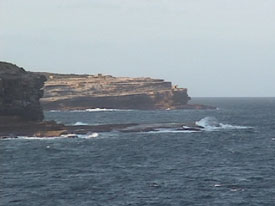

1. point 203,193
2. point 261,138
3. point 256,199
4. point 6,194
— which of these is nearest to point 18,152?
point 6,194

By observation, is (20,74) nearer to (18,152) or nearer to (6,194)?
(18,152)

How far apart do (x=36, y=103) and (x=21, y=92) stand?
4200mm

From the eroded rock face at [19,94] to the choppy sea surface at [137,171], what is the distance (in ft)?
41.3

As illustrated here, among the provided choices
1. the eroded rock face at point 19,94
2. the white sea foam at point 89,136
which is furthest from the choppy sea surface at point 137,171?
the eroded rock face at point 19,94

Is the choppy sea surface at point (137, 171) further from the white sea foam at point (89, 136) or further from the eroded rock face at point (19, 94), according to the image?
the eroded rock face at point (19, 94)

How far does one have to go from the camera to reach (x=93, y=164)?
6300cm

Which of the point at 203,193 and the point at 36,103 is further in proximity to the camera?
the point at 36,103

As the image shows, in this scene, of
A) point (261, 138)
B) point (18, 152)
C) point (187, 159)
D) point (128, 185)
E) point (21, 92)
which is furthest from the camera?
point (21, 92)

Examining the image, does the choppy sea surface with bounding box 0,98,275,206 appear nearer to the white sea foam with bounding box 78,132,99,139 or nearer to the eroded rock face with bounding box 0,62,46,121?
the white sea foam with bounding box 78,132,99,139

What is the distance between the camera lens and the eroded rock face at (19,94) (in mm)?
99375

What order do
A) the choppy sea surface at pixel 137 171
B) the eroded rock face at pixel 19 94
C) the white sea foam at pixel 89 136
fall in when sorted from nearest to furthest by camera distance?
the choppy sea surface at pixel 137 171 → the white sea foam at pixel 89 136 → the eroded rock face at pixel 19 94

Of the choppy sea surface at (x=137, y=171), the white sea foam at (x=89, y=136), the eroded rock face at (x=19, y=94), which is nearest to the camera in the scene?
the choppy sea surface at (x=137, y=171)

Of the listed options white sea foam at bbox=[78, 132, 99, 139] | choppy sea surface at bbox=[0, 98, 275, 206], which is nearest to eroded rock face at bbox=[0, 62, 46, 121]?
choppy sea surface at bbox=[0, 98, 275, 206]

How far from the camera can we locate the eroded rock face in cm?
9938
